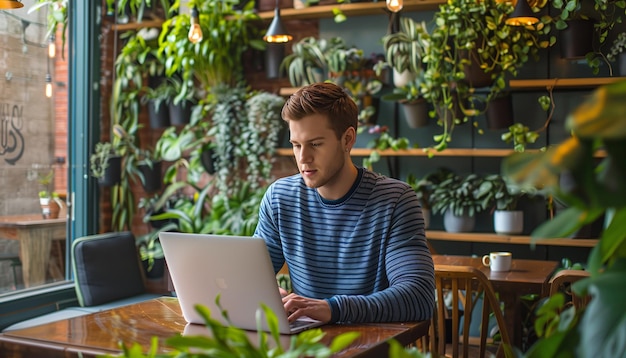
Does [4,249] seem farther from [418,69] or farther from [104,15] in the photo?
[418,69]

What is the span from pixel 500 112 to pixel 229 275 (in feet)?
9.61

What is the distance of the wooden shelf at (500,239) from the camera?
429 centimetres

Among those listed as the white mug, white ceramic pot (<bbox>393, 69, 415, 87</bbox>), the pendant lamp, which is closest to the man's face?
the white mug

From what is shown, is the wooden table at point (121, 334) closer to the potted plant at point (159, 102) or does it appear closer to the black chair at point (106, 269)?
the black chair at point (106, 269)

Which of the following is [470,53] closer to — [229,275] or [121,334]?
[229,275]

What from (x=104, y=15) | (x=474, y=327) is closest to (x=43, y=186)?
(x=104, y=15)

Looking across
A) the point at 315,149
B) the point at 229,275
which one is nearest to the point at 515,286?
the point at 315,149

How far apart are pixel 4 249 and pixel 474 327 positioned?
106 inches

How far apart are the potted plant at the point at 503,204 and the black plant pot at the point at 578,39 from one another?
781mm

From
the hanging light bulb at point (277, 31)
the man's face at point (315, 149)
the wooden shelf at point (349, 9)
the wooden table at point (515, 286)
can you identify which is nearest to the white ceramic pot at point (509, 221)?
the wooden table at point (515, 286)

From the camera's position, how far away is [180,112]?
518 cm

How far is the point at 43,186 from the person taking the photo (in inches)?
188

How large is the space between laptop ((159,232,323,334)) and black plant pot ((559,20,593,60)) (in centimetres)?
287

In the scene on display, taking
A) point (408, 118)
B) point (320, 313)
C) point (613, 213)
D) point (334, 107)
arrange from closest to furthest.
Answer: point (613, 213), point (320, 313), point (334, 107), point (408, 118)
